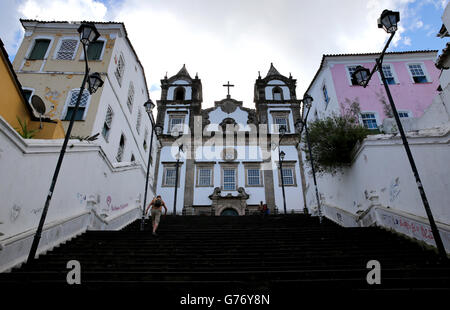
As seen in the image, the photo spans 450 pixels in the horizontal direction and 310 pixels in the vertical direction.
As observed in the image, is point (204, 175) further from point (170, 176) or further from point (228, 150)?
point (228, 150)

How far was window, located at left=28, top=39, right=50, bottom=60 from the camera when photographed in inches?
594

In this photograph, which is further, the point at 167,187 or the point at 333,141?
the point at 167,187

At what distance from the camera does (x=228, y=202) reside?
74.8ft

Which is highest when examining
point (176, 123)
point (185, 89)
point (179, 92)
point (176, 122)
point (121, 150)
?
point (185, 89)

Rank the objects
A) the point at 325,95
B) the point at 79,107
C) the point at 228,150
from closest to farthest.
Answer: the point at 79,107 → the point at 325,95 → the point at 228,150

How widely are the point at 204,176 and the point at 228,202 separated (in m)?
3.31

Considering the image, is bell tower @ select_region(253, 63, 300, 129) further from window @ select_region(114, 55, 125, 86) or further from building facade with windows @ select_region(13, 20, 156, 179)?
window @ select_region(114, 55, 125, 86)

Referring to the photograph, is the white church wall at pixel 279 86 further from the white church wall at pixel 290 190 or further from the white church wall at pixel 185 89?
the white church wall at pixel 185 89

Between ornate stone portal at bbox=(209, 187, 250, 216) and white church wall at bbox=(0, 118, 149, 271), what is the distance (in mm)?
11191

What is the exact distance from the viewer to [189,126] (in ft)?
89.5

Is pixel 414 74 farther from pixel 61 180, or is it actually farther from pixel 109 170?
pixel 61 180

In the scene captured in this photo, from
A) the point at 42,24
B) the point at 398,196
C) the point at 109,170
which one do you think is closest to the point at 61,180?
the point at 109,170

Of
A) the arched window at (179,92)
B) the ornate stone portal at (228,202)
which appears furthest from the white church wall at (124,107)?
the arched window at (179,92)

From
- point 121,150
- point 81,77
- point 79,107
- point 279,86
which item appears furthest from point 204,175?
point 279,86
